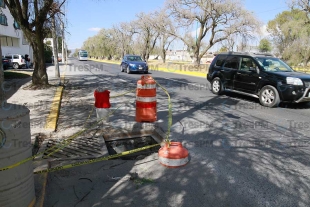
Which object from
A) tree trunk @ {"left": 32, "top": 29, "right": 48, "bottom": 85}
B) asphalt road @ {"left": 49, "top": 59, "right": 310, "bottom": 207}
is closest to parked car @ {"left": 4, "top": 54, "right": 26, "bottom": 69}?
tree trunk @ {"left": 32, "top": 29, "right": 48, "bottom": 85}

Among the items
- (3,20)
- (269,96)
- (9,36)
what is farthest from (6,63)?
(269,96)

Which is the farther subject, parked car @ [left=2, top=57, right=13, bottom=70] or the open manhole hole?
parked car @ [left=2, top=57, right=13, bottom=70]

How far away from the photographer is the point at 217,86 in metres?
10.4

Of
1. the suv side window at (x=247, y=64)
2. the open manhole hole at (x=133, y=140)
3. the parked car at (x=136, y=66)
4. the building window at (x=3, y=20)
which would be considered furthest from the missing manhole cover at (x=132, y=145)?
the building window at (x=3, y=20)

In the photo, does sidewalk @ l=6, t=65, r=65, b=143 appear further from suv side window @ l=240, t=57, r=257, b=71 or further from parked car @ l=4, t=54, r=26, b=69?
parked car @ l=4, t=54, r=26, b=69

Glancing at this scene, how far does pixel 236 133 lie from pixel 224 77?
499cm

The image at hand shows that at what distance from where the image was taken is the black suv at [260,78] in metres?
7.56

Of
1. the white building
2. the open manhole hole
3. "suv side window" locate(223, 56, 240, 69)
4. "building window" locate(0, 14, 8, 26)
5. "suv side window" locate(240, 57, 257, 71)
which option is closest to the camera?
the open manhole hole

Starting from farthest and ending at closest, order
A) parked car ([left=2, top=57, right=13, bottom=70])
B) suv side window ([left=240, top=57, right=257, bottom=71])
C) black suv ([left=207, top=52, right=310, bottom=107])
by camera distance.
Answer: parked car ([left=2, top=57, right=13, bottom=70]) → suv side window ([left=240, top=57, right=257, bottom=71]) → black suv ([left=207, top=52, right=310, bottom=107])

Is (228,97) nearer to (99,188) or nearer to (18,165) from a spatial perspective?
(99,188)

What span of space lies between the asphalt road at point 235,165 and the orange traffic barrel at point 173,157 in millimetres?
109

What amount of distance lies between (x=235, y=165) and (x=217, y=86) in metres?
6.99

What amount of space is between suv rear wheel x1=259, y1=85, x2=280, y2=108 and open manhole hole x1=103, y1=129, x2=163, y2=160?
15.0 ft

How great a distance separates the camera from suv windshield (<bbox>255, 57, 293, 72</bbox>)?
8.47 meters
